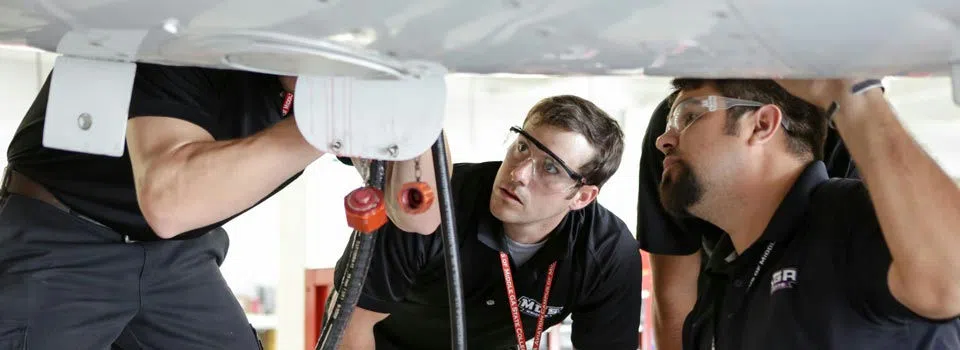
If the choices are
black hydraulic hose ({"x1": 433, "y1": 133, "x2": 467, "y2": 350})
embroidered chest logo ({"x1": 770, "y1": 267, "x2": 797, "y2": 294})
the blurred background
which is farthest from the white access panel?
the blurred background

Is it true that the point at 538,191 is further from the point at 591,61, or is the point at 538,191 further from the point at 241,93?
the point at 591,61

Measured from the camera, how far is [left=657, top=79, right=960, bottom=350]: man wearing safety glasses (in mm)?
926

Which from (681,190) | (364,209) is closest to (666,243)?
(681,190)

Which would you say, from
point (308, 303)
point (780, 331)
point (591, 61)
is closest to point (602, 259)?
point (780, 331)

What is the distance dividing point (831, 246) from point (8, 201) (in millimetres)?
963

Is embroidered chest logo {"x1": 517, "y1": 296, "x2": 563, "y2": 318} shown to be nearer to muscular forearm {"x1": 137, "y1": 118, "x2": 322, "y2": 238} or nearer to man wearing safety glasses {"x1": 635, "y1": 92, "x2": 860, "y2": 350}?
man wearing safety glasses {"x1": 635, "y1": 92, "x2": 860, "y2": 350}

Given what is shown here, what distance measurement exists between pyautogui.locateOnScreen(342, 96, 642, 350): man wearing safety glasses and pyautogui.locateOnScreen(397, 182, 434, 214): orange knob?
2.23ft

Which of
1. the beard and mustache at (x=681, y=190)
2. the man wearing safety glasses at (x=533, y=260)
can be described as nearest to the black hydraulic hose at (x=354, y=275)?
the beard and mustache at (x=681, y=190)

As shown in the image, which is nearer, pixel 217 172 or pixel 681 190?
pixel 217 172

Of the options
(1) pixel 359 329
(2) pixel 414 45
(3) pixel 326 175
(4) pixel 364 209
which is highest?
(2) pixel 414 45

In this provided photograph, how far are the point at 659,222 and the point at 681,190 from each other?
353 mm

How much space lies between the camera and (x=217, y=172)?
0.93m

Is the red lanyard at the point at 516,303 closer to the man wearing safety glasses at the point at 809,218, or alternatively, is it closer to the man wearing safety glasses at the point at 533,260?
Answer: the man wearing safety glasses at the point at 533,260

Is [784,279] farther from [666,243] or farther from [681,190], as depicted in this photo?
[666,243]
